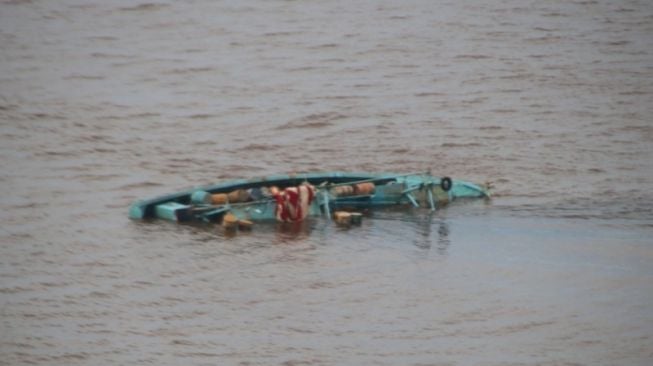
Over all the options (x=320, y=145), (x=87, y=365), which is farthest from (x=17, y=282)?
(x=320, y=145)

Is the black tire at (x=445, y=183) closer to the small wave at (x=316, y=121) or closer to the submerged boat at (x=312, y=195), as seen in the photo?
the submerged boat at (x=312, y=195)

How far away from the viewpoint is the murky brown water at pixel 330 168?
70.9 ft

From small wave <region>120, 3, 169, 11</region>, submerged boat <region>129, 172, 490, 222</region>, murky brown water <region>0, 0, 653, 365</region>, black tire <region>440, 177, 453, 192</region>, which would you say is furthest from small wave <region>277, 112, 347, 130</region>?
small wave <region>120, 3, 169, 11</region>

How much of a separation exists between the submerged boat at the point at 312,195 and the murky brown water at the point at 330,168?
441 mm

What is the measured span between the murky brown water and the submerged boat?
0.44 m

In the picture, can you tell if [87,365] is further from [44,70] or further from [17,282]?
[44,70]

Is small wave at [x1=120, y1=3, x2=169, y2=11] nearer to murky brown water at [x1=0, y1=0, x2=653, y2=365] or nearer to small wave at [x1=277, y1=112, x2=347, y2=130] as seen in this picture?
murky brown water at [x1=0, y1=0, x2=653, y2=365]

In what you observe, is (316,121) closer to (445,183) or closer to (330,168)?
(330,168)

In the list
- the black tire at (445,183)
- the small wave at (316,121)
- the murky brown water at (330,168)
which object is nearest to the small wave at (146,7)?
the murky brown water at (330,168)

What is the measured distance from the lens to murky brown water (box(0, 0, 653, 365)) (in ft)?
70.9

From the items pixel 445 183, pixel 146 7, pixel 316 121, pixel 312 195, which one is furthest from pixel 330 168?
pixel 146 7

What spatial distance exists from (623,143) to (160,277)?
1407 cm

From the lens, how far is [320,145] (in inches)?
1289

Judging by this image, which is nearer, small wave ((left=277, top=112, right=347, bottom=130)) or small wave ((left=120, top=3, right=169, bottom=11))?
small wave ((left=277, top=112, right=347, bottom=130))
